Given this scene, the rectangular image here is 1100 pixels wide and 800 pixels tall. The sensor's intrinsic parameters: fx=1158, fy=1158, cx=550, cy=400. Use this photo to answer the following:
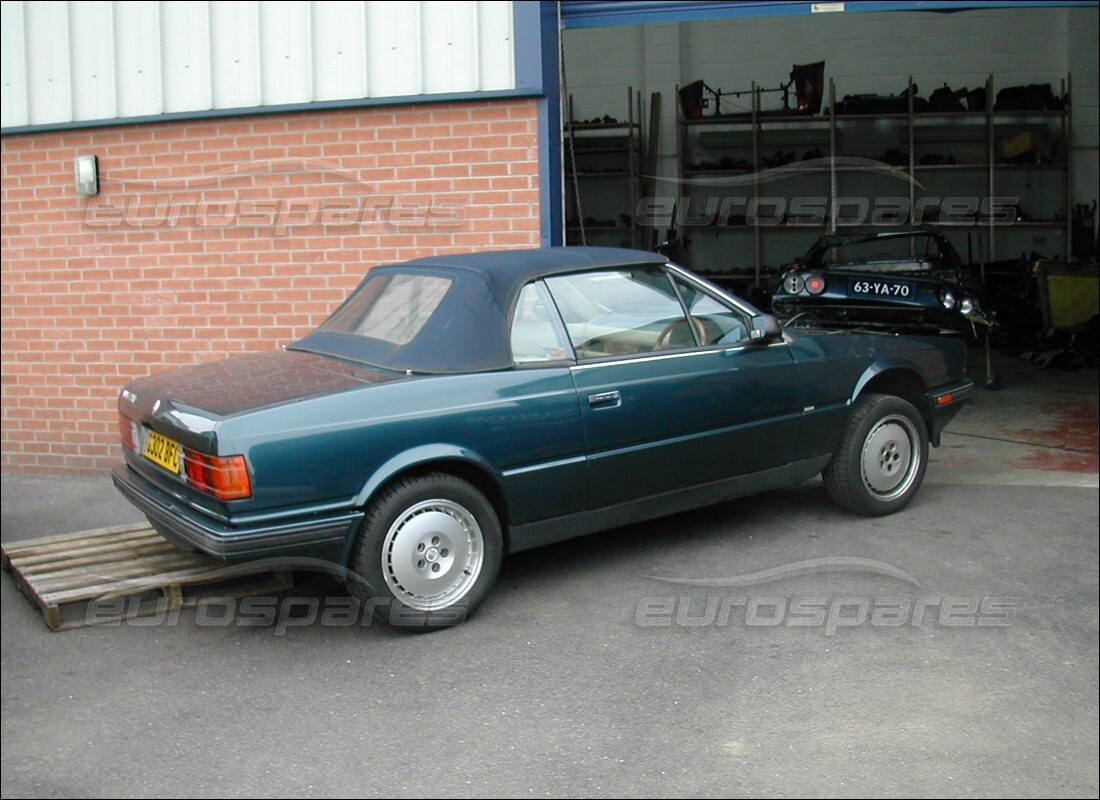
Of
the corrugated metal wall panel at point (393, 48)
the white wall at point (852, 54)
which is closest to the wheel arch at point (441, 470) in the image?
the corrugated metal wall panel at point (393, 48)

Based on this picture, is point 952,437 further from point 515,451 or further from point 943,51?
point 943,51

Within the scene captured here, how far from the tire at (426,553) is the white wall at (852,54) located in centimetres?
1387

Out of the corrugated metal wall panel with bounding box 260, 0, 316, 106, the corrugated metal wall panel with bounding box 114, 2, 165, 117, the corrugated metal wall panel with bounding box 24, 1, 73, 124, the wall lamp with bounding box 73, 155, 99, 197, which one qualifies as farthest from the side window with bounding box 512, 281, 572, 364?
the corrugated metal wall panel with bounding box 24, 1, 73, 124

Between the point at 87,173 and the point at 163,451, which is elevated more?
the point at 87,173

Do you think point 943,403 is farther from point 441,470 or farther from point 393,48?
point 393,48

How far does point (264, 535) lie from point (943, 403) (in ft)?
12.9

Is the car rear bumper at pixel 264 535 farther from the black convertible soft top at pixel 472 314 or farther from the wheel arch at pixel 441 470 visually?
the black convertible soft top at pixel 472 314

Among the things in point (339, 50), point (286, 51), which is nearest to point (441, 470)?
point (339, 50)

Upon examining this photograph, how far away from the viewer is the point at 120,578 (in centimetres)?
536

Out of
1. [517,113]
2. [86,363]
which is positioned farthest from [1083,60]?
[86,363]

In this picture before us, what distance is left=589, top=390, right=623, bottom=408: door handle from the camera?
206 inches

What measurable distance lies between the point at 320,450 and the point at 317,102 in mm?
3770

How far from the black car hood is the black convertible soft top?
0.39 ft

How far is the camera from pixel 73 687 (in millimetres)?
4574
